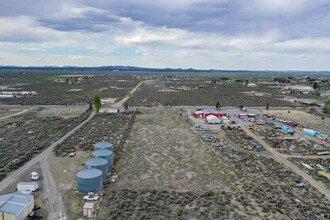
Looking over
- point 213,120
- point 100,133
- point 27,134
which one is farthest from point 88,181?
point 213,120

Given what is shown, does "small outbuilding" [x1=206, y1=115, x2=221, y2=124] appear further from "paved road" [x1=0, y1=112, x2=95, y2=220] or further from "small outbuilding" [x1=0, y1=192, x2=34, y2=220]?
"small outbuilding" [x1=0, y1=192, x2=34, y2=220]

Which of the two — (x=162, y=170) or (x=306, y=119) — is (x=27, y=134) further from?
(x=306, y=119)

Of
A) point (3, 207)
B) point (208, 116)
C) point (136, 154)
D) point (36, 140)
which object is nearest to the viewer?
point (3, 207)

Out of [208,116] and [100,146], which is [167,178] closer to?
[100,146]

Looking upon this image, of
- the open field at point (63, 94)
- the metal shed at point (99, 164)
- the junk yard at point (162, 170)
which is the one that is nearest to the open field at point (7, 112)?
the junk yard at point (162, 170)

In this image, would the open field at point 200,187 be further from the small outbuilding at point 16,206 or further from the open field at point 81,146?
the small outbuilding at point 16,206

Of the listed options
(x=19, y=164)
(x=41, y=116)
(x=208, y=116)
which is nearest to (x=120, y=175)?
(x=19, y=164)

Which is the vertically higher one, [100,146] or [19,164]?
[100,146]
